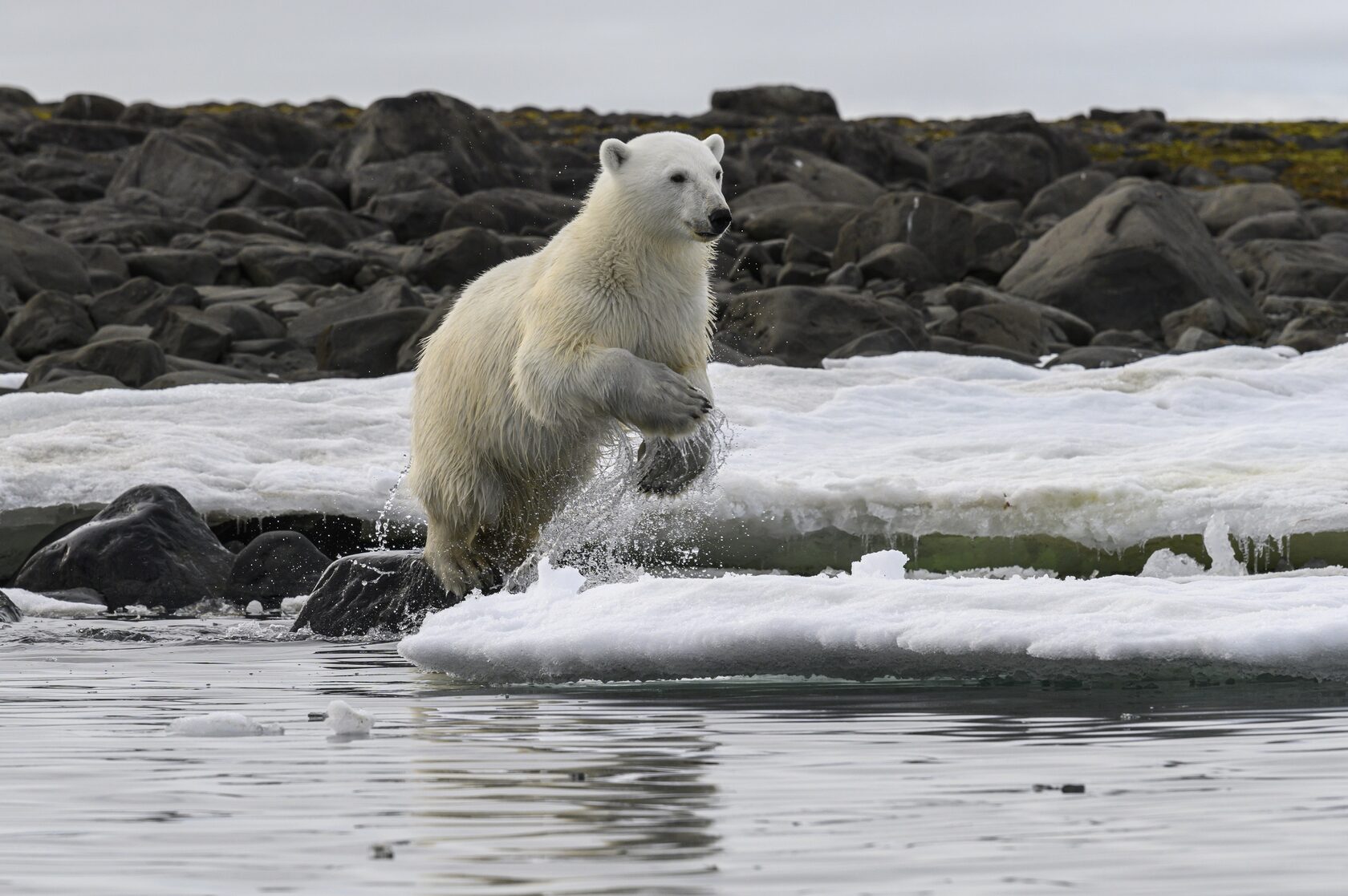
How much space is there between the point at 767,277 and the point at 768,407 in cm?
1167

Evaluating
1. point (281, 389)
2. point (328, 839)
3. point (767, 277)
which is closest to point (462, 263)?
point (767, 277)

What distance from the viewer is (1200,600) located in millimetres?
5938

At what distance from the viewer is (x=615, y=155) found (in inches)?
319

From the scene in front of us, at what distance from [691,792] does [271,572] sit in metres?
6.48

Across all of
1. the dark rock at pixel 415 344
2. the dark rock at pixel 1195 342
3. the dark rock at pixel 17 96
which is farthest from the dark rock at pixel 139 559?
the dark rock at pixel 17 96

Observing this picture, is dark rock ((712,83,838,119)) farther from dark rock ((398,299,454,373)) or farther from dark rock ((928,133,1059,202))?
dark rock ((398,299,454,373))

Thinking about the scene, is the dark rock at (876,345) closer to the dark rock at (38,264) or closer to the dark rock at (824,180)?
the dark rock at (38,264)

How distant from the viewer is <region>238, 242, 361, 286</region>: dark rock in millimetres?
23625

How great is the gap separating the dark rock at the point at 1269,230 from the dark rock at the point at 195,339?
1508 centimetres

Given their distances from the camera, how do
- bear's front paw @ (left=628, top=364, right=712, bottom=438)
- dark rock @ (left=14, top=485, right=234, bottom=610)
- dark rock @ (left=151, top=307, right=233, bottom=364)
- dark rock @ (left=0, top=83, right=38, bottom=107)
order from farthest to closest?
dark rock @ (left=0, top=83, right=38, bottom=107)
dark rock @ (left=151, top=307, right=233, bottom=364)
dark rock @ (left=14, top=485, right=234, bottom=610)
bear's front paw @ (left=628, top=364, right=712, bottom=438)

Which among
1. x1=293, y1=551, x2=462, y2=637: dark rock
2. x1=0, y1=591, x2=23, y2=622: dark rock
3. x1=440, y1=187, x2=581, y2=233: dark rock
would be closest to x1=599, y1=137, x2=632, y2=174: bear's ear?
x1=293, y1=551, x2=462, y2=637: dark rock

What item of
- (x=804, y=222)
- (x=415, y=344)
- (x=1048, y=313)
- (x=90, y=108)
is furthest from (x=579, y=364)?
(x=90, y=108)

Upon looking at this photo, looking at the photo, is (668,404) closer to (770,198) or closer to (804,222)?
(804,222)

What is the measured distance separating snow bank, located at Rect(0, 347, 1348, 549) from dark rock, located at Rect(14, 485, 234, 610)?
2.21 ft
